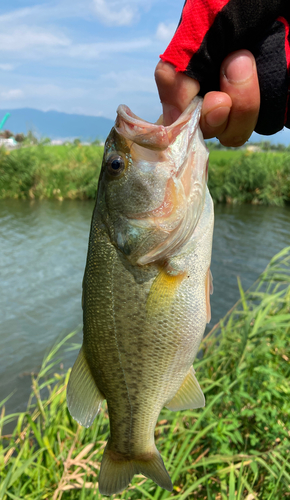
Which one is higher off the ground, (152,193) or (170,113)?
(170,113)

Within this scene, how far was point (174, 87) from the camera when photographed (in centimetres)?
148

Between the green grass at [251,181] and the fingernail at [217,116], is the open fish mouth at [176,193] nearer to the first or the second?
the fingernail at [217,116]

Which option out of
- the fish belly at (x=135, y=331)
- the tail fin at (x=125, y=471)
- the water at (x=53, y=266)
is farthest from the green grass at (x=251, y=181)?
the tail fin at (x=125, y=471)

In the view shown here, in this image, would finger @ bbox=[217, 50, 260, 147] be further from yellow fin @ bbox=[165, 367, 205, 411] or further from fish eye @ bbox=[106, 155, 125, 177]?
yellow fin @ bbox=[165, 367, 205, 411]

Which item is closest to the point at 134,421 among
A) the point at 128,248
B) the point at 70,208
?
the point at 128,248

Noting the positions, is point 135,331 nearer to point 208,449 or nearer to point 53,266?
point 208,449

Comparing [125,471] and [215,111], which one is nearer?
[215,111]

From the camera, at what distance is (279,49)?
1.40 meters

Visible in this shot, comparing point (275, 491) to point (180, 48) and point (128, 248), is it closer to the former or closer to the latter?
point (128, 248)

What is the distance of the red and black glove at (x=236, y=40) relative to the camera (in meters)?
1.30

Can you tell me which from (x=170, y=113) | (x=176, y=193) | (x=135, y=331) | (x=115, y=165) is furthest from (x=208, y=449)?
(x=170, y=113)

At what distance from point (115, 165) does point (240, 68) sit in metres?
0.65

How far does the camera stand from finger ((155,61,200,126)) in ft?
4.71

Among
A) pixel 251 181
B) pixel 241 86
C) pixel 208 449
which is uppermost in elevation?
pixel 251 181
